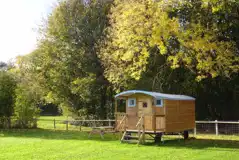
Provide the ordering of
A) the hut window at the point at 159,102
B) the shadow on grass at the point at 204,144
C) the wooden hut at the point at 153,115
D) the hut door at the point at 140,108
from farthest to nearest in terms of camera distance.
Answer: the hut door at the point at 140,108
the hut window at the point at 159,102
the wooden hut at the point at 153,115
the shadow on grass at the point at 204,144

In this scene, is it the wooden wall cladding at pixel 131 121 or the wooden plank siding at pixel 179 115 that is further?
the wooden wall cladding at pixel 131 121

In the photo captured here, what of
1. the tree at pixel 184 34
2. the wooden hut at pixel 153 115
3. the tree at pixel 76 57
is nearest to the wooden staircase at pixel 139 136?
the wooden hut at pixel 153 115

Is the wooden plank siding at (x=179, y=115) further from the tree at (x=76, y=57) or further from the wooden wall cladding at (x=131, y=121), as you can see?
the tree at (x=76, y=57)

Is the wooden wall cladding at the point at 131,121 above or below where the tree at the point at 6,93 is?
below

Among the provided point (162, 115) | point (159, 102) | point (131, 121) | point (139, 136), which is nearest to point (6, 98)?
point (131, 121)

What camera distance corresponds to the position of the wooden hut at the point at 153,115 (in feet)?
51.5

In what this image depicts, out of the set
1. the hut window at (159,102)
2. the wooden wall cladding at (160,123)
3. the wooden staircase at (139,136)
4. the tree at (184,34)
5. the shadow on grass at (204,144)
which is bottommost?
the shadow on grass at (204,144)

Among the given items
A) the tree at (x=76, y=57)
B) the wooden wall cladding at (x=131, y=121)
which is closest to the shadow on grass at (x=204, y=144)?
the wooden wall cladding at (x=131, y=121)

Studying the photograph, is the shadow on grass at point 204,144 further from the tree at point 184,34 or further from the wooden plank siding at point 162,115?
the tree at point 184,34

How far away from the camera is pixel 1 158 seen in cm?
1116

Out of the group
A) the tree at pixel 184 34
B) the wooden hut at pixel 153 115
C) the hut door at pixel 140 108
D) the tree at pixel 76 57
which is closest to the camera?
the tree at pixel 184 34

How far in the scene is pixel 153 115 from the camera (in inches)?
609

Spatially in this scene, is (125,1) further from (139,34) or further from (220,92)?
(220,92)

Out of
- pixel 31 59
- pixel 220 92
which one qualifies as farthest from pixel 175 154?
pixel 31 59
